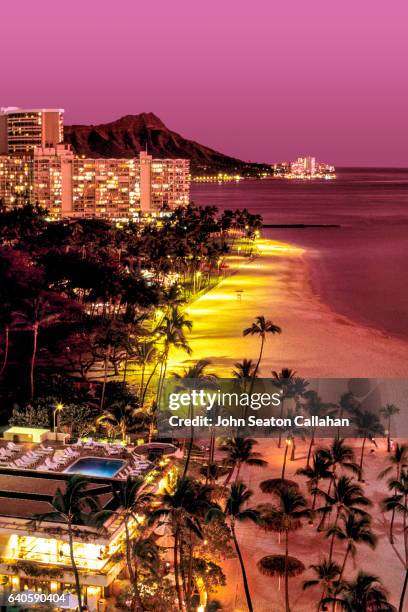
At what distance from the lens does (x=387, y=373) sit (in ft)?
135

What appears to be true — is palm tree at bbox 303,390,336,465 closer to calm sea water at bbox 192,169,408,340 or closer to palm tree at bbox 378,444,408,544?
palm tree at bbox 378,444,408,544

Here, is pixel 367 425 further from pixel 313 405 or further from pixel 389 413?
pixel 313 405

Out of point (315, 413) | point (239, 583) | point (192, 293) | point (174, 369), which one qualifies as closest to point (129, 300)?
point (174, 369)

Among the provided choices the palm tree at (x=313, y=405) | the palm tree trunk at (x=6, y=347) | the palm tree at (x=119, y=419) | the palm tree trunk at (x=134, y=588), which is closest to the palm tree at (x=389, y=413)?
the palm tree at (x=313, y=405)

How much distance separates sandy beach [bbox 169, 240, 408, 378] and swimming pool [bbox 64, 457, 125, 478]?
16508mm

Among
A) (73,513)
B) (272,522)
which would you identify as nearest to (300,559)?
(272,522)

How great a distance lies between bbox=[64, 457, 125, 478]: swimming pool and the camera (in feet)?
75.4

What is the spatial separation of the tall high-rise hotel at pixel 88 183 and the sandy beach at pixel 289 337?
274 feet

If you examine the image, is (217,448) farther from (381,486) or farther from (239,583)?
(239,583)

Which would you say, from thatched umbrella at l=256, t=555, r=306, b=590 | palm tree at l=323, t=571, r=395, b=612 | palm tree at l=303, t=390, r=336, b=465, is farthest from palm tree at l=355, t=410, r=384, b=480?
palm tree at l=323, t=571, r=395, b=612

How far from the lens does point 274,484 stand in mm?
26719

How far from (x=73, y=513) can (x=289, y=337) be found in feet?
109

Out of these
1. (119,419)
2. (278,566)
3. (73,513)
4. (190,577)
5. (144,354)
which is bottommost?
(278,566)

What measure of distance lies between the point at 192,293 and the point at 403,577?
1859 inches
